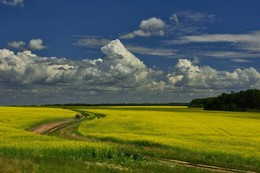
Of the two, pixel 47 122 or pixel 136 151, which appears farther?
pixel 47 122

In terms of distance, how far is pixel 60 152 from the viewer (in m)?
26.5

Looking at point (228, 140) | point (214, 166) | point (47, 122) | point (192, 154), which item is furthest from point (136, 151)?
point (47, 122)

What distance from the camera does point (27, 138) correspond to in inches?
1325

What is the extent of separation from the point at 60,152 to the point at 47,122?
32.3m

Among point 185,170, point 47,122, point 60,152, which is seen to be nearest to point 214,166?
point 185,170

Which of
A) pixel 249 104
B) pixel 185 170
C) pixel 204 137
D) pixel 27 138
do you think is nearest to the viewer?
pixel 185 170

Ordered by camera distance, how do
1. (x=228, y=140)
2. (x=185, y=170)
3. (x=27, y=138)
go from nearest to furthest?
1. (x=185, y=170)
2. (x=27, y=138)
3. (x=228, y=140)

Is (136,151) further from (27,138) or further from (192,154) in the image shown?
(27,138)

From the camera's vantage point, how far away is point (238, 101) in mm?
133250

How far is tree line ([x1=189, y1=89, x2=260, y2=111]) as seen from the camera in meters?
128

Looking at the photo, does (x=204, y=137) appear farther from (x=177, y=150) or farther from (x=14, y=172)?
(x=14, y=172)

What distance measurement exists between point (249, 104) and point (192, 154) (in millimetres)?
107391

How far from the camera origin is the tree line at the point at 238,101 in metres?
128

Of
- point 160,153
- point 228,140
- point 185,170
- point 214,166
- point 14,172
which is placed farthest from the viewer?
point 228,140
